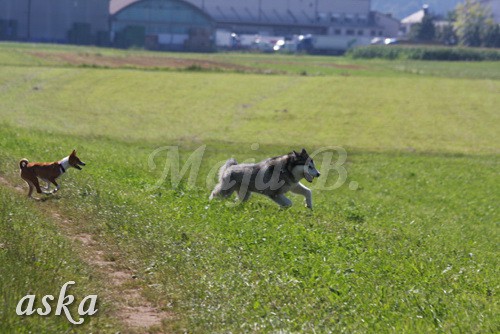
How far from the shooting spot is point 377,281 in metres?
14.3

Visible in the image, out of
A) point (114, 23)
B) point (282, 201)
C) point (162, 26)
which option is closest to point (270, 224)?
point (282, 201)

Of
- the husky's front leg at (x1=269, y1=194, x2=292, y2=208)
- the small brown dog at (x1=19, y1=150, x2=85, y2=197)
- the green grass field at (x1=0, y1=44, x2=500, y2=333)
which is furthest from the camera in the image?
the husky's front leg at (x1=269, y1=194, x2=292, y2=208)

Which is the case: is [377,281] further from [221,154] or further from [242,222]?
[221,154]

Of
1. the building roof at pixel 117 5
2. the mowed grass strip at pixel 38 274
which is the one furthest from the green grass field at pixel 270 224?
the building roof at pixel 117 5

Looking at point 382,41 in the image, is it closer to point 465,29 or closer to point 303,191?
point 465,29

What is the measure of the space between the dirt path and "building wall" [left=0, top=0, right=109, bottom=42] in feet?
367

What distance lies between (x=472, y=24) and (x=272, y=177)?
137 metres

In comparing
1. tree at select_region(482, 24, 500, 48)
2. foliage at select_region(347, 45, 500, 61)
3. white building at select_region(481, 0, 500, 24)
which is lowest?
foliage at select_region(347, 45, 500, 61)

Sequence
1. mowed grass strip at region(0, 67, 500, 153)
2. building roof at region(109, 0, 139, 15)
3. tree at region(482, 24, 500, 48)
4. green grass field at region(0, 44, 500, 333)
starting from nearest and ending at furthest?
green grass field at region(0, 44, 500, 333) → mowed grass strip at region(0, 67, 500, 153) → building roof at region(109, 0, 139, 15) → tree at region(482, 24, 500, 48)

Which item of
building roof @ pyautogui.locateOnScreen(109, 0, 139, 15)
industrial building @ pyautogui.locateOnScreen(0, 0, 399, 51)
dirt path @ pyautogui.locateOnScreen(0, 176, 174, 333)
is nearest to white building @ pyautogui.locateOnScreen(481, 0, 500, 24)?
industrial building @ pyautogui.locateOnScreen(0, 0, 399, 51)

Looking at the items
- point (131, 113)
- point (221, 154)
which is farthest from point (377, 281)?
point (131, 113)

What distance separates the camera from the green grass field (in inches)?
488

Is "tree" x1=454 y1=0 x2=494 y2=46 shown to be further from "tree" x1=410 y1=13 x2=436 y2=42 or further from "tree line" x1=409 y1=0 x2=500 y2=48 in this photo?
"tree" x1=410 y1=13 x2=436 y2=42

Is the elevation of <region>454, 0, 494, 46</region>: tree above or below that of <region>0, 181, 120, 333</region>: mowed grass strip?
above
